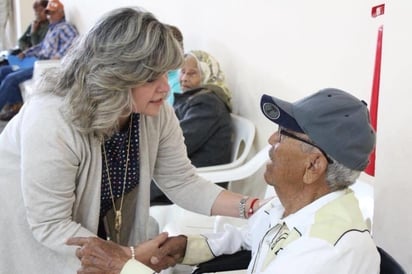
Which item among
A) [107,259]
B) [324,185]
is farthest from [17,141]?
[324,185]

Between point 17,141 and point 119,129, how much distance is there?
0.93 feet

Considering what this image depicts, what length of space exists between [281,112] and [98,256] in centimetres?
61

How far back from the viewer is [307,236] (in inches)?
49.4

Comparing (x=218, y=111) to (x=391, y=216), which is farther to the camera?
(x=218, y=111)

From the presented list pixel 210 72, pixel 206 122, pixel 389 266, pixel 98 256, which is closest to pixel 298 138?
pixel 389 266

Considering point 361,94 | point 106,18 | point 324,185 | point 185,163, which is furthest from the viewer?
point 361,94

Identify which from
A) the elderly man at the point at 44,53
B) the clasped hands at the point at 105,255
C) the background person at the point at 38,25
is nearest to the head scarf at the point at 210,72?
the clasped hands at the point at 105,255

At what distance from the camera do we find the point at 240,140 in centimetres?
325

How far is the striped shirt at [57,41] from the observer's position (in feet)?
19.0

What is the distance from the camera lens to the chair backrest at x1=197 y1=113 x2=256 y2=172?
3110 mm

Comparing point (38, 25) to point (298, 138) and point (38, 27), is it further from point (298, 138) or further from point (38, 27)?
point (298, 138)

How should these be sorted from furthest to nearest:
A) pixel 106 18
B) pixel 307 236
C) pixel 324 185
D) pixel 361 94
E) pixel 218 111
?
pixel 218 111
pixel 361 94
pixel 106 18
pixel 324 185
pixel 307 236

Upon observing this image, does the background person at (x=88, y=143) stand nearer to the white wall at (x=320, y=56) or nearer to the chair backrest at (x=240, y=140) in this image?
the white wall at (x=320, y=56)

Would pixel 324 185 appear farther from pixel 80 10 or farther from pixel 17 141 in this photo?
pixel 80 10
